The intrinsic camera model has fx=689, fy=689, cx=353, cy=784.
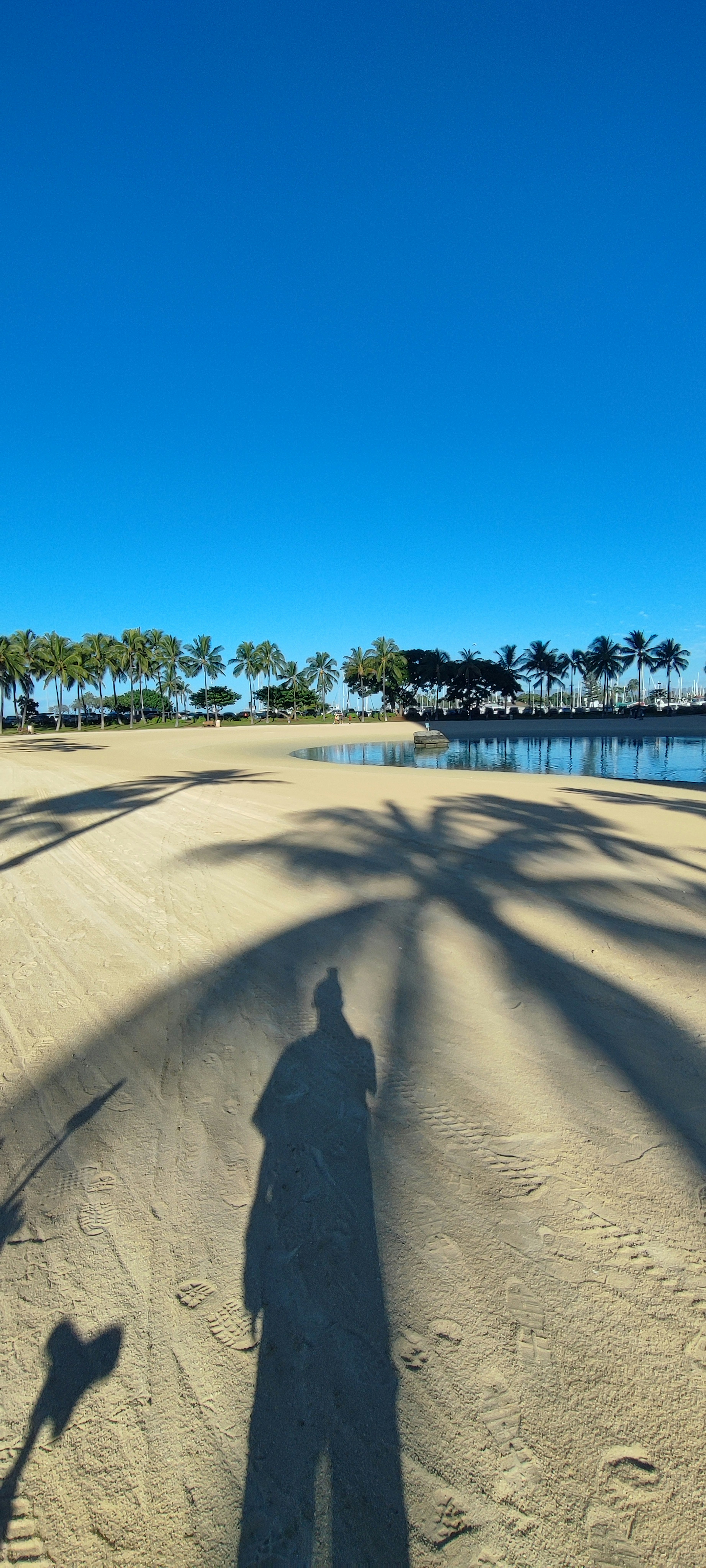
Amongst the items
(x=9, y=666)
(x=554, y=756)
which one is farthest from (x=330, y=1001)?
(x=9, y=666)

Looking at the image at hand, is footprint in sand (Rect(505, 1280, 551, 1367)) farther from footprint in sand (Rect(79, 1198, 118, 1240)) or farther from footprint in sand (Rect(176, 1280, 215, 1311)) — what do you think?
footprint in sand (Rect(79, 1198, 118, 1240))

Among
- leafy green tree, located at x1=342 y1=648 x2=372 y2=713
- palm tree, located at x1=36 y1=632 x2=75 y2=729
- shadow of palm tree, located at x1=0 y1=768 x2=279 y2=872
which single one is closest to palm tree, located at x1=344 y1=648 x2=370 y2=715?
leafy green tree, located at x1=342 y1=648 x2=372 y2=713

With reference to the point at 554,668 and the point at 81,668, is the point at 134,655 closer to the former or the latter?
the point at 81,668

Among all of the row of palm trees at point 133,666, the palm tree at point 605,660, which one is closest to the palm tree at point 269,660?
the row of palm trees at point 133,666

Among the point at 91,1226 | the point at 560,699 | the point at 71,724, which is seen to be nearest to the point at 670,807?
the point at 91,1226

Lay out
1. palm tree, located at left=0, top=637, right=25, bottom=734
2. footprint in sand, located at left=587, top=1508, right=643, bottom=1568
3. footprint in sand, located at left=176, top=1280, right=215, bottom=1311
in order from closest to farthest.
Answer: footprint in sand, located at left=587, top=1508, right=643, bottom=1568 < footprint in sand, located at left=176, top=1280, right=215, bottom=1311 < palm tree, located at left=0, top=637, right=25, bottom=734

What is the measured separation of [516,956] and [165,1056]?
248 centimetres

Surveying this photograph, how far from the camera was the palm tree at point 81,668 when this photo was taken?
254 ft

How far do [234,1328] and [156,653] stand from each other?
97558 mm

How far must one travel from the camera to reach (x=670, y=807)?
12.2 metres

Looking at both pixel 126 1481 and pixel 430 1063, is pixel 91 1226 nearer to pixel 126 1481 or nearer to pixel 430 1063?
pixel 126 1481

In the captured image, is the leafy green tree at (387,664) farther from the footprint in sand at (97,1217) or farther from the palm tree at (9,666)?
the footprint in sand at (97,1217)

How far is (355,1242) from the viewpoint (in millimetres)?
2297

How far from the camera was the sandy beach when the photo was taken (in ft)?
5.25
